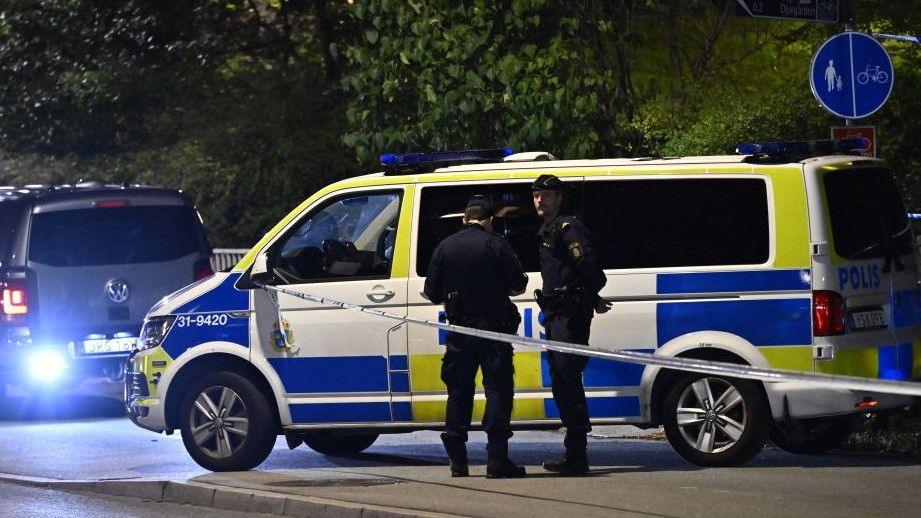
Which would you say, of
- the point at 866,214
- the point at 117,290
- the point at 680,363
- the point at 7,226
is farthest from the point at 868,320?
the point at 7,226

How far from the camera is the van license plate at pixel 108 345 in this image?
14984 mm

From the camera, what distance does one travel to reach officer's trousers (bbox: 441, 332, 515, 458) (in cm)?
1020

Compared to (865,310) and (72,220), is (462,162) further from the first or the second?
(72,220)

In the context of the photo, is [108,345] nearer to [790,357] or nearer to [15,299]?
[15,299]

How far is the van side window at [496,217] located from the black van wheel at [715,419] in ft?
3.86

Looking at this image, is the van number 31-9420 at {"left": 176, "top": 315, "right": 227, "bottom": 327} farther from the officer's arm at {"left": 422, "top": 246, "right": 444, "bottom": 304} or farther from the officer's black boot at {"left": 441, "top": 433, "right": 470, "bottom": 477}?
the officer's black boot at {"left": 441, "top": 433, "right": 470, "bottom": 477}

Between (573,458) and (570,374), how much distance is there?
54cm

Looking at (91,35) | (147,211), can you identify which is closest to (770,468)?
(147,211)

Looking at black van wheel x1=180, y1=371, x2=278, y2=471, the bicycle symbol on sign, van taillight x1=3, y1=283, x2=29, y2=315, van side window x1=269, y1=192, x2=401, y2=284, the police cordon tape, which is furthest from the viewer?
van taillight x1=3, y1=283, x2=29, y2=315

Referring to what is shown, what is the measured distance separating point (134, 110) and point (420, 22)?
35.3 ft

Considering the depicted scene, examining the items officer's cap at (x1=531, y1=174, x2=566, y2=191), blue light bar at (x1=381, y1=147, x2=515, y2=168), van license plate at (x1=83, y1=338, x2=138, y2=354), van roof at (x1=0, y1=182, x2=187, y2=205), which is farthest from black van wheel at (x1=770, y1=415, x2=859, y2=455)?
van roof at (x1=0, y1=182, x2=187, y2=205)

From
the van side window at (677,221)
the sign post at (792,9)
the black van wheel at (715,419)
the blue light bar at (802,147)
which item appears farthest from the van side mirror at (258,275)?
the sign post at (792,9)

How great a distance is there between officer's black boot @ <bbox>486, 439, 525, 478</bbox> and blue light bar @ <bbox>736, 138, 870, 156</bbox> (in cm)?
224

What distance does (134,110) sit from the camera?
26000 millimetres
